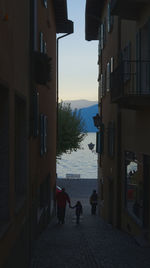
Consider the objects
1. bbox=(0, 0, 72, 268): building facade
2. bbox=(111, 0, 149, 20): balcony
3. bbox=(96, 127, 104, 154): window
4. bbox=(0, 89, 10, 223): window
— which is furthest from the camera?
bbox=(96, 127, 104, 154): window

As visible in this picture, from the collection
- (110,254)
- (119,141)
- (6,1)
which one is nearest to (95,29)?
(119,141)

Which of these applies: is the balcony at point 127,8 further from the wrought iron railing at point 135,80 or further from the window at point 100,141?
the window at point 100,141

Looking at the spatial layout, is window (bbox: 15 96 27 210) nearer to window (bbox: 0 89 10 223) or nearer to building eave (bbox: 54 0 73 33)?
window (bbox: 0 89 10 223)

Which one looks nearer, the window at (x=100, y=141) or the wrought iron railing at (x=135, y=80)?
the wrought iron railing at (x=135, y=80)

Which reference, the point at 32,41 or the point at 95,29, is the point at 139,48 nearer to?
the point at 32,41

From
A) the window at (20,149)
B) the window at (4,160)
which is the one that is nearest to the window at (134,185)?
the window at (20,149)

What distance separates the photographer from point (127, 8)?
13359 mm

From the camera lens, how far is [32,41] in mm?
12648

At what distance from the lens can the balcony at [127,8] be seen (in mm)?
12892

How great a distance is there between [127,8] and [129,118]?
436 centimetres

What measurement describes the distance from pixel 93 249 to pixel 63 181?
39145 mm

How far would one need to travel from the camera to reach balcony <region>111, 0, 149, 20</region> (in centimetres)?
1289

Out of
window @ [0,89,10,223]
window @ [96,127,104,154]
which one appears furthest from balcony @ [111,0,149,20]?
window @ [96,127,104,154]

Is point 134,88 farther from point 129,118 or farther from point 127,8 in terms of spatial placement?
point 127,8
